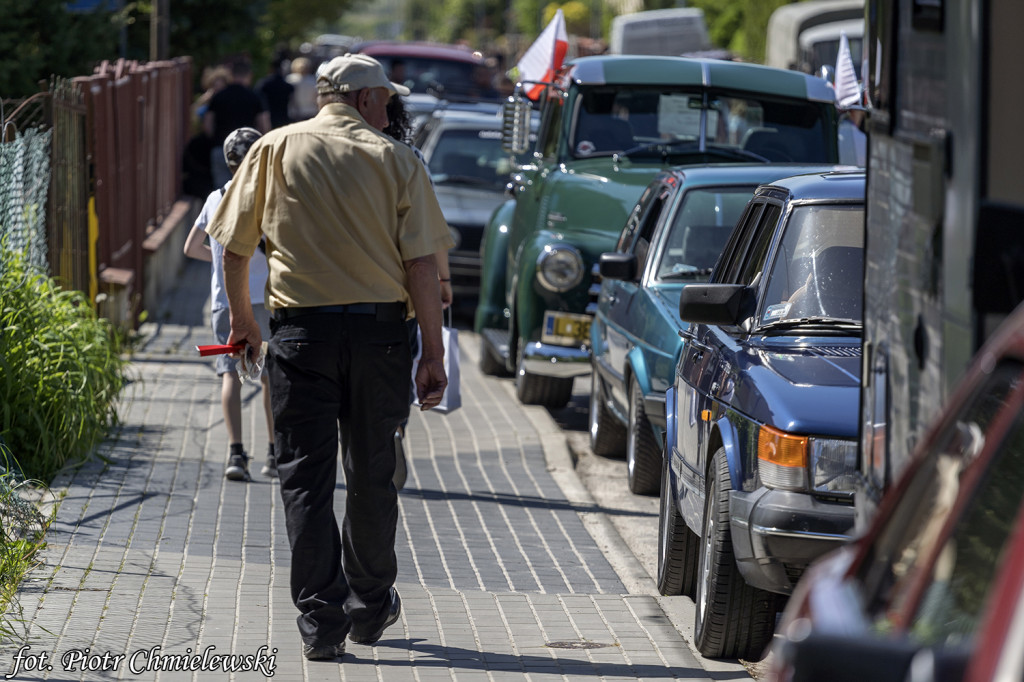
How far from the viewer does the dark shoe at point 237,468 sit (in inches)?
311

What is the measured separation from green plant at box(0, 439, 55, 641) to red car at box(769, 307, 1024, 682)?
337 cm

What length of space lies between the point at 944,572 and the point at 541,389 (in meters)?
8.29

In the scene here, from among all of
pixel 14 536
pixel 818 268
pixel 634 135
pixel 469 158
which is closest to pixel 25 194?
pixel 14 536

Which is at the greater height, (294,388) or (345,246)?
(345,246)

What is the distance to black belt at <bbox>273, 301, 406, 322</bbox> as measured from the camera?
5.11 m

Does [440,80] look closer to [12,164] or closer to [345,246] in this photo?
[12,164]

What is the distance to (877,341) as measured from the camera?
13.0 ft

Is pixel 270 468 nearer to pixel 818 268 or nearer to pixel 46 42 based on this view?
pixel 818 268

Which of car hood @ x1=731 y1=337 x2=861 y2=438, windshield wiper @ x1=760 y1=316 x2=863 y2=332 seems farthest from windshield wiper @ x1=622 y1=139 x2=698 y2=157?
car hood @ x1=731 y1=337 x2=861 y2=438

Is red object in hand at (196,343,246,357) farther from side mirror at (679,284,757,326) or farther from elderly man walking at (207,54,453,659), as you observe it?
side mirror at (679,284,757,326)

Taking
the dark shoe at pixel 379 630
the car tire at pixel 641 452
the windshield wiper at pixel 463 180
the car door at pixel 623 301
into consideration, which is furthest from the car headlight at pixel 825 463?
the windshield wiper at pixel 463 180

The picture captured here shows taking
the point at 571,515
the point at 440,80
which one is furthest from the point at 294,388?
the point at 440,80

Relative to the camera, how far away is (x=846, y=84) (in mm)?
10969

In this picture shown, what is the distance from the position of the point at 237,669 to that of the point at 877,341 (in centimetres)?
238
